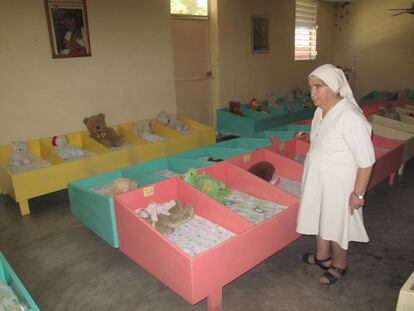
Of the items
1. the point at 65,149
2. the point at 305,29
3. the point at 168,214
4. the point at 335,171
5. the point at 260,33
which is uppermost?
the point at 305,29

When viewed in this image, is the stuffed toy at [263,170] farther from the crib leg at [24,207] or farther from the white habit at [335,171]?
the crib leg at [24,207]

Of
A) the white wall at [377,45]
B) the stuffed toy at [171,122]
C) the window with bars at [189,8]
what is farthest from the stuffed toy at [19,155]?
the white wall at [377,45]

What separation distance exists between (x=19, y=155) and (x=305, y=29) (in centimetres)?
559

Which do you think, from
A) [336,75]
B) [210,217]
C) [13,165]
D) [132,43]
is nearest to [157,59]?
[132,43]

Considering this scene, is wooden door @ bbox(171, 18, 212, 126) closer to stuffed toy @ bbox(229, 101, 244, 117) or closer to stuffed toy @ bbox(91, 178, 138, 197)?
stuffed toy @ bbox(229, 101, 244, 117)

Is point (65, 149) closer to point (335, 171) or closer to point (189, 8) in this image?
point (189, 8)

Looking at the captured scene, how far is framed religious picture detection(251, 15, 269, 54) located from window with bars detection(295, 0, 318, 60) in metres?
Result: 1.07

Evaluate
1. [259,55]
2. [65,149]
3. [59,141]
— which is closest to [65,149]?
[65,149]

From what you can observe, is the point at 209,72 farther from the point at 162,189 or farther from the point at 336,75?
the point at 336,75

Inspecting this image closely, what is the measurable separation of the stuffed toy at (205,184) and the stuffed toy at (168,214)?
0.18m

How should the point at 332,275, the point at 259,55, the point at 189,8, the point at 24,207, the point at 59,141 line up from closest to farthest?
the point at 332,275 < the point at 24,207 < the point at 59,141 < the point at 189,8 < the point at 259,55

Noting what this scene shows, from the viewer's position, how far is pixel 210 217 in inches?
88.2

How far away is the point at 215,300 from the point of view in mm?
1817

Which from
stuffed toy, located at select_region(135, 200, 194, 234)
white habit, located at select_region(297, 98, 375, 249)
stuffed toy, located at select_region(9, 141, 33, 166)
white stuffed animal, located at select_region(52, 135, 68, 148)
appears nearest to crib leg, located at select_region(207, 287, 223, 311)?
stuffed toy, located at select_region(135, 200, 194, 234)
